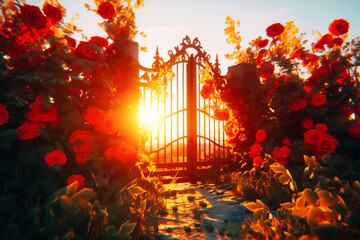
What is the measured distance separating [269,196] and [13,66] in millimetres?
3376

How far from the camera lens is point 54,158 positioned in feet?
5.50

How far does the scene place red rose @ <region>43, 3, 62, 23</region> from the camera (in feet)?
6.41

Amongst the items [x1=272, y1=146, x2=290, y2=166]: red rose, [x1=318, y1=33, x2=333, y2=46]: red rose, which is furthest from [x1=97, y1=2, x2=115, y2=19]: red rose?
[x1=318, y1=33, x2=333, y2=46]: red rose

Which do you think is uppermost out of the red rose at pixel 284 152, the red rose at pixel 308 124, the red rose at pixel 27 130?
the red rose at pixel 308 124

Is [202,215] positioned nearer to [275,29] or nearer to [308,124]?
[308,124]

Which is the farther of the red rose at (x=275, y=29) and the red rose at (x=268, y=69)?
the red rose at (x=268, y=69)

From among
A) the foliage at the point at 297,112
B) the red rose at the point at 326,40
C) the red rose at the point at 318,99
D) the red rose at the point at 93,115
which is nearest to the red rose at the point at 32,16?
the red rose at the point at 93,115

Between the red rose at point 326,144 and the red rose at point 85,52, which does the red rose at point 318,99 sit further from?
the red rose at point 85,52

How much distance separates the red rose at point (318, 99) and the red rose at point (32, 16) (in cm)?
379

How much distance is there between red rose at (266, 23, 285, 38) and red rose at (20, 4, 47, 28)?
3.59m

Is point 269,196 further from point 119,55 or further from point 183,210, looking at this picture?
point 119,55

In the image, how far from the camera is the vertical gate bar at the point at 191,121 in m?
4.62

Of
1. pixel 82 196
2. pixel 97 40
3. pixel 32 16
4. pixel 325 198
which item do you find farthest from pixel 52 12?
pixel 325 198

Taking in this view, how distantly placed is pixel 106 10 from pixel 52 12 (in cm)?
82
